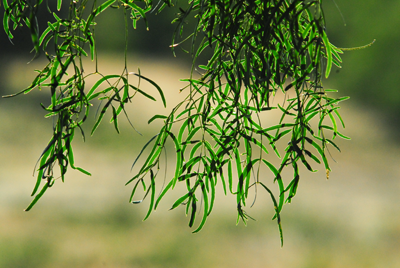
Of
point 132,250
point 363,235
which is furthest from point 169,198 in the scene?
point 363,235

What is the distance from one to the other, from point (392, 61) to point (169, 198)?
6.40ft

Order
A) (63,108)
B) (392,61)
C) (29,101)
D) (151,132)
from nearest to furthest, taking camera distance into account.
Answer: (63,108) < (151,132) < (392,61) < (29,101)

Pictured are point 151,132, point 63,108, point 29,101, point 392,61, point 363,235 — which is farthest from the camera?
point 29,101

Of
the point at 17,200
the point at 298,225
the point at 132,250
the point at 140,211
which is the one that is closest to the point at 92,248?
the point at 132,250

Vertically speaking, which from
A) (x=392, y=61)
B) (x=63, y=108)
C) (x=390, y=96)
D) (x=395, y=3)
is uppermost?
(x=395, y=3)

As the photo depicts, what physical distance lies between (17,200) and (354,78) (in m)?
2.35

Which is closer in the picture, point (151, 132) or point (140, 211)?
point (140, 211)

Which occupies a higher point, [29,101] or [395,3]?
[395,3]

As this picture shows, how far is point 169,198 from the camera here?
1.73 meters

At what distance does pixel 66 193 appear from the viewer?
1.83m

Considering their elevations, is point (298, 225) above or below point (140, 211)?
above

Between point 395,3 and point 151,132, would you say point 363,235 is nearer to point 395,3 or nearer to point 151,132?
point 151,132

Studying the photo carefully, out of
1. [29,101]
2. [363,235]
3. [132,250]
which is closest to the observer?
[132,250]

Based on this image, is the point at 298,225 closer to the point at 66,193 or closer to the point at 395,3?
the point at 66,193
